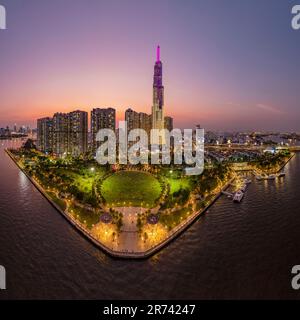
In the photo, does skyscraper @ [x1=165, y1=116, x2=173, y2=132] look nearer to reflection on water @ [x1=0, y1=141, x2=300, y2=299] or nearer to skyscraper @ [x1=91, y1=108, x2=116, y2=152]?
skyscraper @ [x1=91, y1=108, x2=116, y2=152]

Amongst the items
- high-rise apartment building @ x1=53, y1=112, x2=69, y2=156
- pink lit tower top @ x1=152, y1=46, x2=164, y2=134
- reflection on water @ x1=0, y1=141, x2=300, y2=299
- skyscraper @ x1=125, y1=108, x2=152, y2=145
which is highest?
pink lit tower top @ x1=152, y1=46, x2=164, y2=134

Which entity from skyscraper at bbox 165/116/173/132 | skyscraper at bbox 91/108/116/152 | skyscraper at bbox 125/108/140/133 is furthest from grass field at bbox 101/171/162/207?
skyscraper at bbox 165/116/173/132

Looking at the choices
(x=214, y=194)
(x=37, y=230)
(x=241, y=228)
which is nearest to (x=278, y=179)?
(x=214, y=194)

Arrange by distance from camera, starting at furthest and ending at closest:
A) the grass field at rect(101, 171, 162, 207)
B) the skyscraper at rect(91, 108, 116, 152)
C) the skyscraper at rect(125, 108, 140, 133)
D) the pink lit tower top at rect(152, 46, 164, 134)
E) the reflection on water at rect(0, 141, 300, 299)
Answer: the pink lit tower top at rect(152, 46, 164, 134) → the skyscraper at rect(125, 108, 140, 133) → the skyscraper at rect(91, 108, 116, 152) → the grass field at rect(101, 171, 162, 207) → the reflection on water at rect(0, 141, 300, 299)

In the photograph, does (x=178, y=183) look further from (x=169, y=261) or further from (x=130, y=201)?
(x=169, y=261)


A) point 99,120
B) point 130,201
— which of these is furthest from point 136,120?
point 130,201

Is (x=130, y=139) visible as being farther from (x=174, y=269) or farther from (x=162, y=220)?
(x=174, y=269)

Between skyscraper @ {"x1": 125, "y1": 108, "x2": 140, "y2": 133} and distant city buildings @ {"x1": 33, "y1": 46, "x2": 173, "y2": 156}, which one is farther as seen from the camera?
skyscraper @ {"x1": 125, "y1": 108, "x2": 140, "y2": 133}
